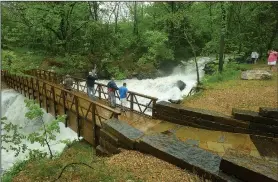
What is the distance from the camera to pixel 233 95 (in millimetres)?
15328

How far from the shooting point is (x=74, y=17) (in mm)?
28422

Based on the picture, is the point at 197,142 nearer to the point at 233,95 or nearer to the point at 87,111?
the point at 87,111

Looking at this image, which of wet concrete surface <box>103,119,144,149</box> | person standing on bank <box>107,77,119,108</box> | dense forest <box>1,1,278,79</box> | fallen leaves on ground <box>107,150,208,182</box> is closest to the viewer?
fallen leaves on ground <box>107,150,208,182</box>

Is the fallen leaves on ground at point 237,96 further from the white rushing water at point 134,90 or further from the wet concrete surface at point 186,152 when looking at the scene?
the wet concrete surface at point 186,152

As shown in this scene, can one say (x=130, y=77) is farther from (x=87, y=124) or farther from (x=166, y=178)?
(x=166, y=178)

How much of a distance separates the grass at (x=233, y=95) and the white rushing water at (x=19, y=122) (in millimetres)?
7840

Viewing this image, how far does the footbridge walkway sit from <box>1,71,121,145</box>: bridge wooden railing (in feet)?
0.16

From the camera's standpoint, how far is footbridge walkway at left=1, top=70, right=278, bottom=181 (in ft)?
20.0

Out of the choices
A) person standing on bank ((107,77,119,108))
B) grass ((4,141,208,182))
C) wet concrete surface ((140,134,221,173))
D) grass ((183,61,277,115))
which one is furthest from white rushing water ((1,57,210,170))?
wet concrete surface ((140,134,221,173))

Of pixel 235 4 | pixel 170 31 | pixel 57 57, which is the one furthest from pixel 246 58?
pixel 57 57

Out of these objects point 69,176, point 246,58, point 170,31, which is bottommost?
point 69,176

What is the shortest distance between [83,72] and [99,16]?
29.9 ft

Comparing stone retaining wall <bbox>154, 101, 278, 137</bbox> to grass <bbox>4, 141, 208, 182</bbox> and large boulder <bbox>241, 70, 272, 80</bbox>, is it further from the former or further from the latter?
large boulder <bbox>241, 70, 272, 80</bbox>

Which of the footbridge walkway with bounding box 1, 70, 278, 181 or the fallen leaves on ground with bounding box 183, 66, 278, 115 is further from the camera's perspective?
the fallen leaves on ground with bounding box 183, 66, 278, 115
